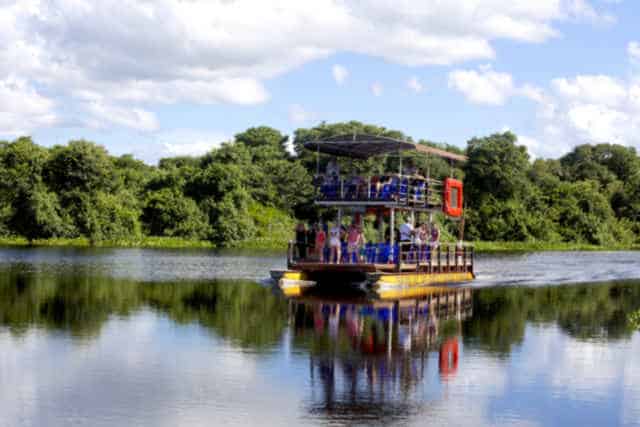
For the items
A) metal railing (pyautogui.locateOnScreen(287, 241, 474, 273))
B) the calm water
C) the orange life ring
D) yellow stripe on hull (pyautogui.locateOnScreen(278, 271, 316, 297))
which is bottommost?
the calm water

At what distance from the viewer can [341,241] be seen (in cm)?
3322

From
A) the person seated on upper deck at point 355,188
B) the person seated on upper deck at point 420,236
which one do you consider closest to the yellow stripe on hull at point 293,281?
the person seated on upper deck at point 355,188

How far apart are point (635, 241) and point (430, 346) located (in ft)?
287

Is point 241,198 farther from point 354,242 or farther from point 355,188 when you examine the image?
point 354,242

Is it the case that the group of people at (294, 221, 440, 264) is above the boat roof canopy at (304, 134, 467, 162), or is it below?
below

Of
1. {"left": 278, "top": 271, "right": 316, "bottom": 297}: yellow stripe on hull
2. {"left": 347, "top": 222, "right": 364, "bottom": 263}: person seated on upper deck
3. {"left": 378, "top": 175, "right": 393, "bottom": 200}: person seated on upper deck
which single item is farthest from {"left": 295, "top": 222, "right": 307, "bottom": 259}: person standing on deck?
{"left": 378, "top": 175, "right": 393, "bottom": 200}: person seated on upper deck

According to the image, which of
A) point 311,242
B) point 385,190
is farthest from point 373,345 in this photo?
point 311,242

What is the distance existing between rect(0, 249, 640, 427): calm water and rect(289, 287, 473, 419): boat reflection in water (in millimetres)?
41

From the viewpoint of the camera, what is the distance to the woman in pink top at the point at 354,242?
31.9 meters

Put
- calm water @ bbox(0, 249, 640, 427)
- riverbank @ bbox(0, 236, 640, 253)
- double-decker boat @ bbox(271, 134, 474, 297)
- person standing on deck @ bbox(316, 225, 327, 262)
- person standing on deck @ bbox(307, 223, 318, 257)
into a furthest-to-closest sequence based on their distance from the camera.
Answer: riverbank @ bbox(0, 236, 640, 253), person standing on deck @ bbox(307, 223, 318, 257), person standing on deck @ bbox(316, 225, 327, 262), double-decker boat @ bbox(271, 134, 474, 297), calm water @ bbox(0, 249, 640, 427)

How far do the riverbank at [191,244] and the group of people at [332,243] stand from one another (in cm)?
4459

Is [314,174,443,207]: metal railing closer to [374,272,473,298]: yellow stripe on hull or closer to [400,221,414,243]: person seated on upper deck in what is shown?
[400,221,414,243]: person seated on upper deck

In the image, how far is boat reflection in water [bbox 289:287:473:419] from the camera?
46.3 feet

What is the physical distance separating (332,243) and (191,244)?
50.3 meters
